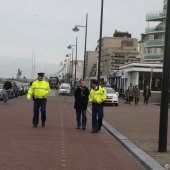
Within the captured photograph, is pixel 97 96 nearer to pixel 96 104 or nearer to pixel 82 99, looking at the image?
pixel 96 104

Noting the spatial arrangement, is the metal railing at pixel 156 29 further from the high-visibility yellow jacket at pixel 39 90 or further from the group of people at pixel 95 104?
the high-visibility yellow jacket at pixel 39 90

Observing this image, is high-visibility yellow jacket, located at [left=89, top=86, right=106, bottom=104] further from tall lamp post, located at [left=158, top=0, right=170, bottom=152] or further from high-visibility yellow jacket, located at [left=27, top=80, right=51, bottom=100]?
tall lamp post, located at [left=158, top=0, right=170, bottom=152]

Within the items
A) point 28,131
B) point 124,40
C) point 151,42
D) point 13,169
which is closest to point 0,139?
point 28,131

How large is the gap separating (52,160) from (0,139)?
143 inches

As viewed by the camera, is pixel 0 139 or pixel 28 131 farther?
pixel 28 131

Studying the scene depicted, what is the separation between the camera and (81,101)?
59.9ft

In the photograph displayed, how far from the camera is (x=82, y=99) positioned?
60.0ft

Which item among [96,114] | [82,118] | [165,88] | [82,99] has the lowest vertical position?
[82,118]

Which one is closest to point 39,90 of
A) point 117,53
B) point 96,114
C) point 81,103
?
point 81,103

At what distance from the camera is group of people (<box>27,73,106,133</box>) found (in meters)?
17.4

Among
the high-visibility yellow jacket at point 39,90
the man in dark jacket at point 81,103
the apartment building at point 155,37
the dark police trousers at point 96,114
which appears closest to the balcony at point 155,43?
the apartment building at point 155,37

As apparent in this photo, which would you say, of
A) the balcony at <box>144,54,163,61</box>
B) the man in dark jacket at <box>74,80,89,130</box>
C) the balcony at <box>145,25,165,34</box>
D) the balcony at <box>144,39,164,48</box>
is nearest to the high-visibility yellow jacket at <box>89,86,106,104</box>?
the man in dark jacket at <box>74,80,89,130</box>

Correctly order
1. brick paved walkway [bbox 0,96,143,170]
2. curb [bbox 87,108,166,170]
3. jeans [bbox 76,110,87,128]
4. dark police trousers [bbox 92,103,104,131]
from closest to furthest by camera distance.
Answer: curb [bbox 87,108,166,170] < brick paved walkway [bbox 0,96,143,170] < dark police trousers [bbox 92,103,104,131] < jeans [bbox 76,110,87,128]

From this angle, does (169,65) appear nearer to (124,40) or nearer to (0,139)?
(0,139)
